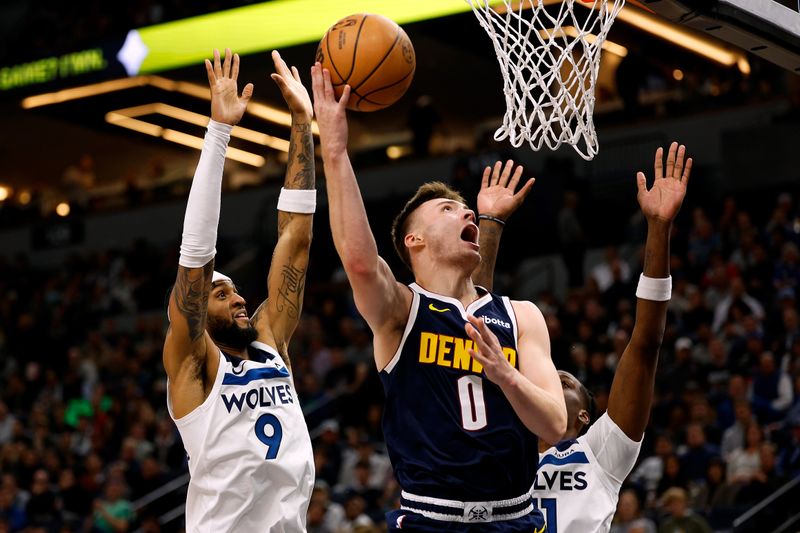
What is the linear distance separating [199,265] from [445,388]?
1.25 m

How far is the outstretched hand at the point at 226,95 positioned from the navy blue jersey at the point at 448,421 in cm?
120

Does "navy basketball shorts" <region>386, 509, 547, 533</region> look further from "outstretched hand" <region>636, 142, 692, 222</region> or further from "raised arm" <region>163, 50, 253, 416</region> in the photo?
"outstretched hand" <region>636, 142, 692, 222</region>

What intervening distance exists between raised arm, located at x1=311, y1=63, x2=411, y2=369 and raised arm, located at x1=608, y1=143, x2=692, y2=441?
1261 mm

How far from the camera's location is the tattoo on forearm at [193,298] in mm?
4492

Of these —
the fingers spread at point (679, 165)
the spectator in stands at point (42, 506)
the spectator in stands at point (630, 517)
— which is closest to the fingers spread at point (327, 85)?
the fingers spread at point (679, 165)

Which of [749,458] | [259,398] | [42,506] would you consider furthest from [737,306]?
[259,398]

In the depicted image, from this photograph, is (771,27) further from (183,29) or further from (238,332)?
(183,29)

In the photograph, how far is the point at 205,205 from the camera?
14.5 ft

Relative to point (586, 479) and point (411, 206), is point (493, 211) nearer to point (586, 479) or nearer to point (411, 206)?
point (411, 206)

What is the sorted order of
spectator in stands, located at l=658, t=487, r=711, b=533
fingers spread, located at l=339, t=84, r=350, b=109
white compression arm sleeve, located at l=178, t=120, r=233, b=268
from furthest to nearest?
spectator in stands, located at l=658, t=487, r=711, b=533 → white compression arm sleeve, located at l=178, t=120, r=233, b=268 → fingers spread, located at l=339, t=84, r=350, b=109

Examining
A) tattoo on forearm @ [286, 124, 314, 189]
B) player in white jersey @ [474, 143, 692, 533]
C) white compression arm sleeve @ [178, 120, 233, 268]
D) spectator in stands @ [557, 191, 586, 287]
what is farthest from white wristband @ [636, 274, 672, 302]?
spectator in stands @ [557, 191, 586, 287]

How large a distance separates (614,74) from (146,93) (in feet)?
26.6

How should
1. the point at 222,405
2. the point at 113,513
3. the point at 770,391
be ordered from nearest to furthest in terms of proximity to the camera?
1. the point at 222,405
2. the point at 770,391
3. the point at 113,513

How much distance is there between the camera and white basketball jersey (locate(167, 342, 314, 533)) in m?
4.50
